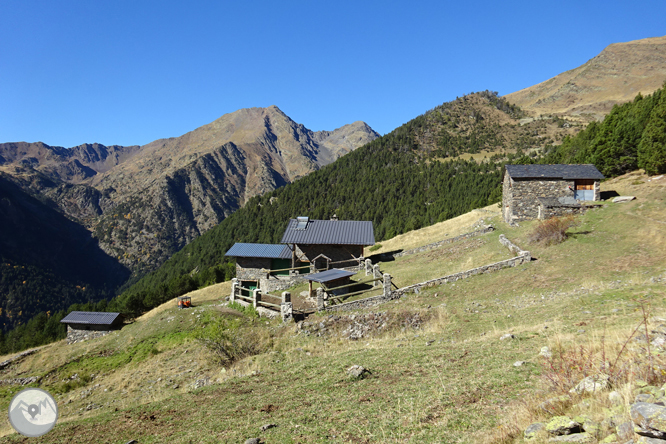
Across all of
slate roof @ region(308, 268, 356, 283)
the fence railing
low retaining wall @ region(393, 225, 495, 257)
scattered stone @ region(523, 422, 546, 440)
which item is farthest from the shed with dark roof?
scattered stone @ region(523, 422, 546, 440)

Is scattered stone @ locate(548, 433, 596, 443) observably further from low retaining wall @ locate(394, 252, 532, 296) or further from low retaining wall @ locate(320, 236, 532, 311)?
low retaining wall @ locate(394, 252, 532, 296)

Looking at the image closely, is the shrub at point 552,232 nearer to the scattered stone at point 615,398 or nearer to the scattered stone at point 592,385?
the scattered stone at point 592,385

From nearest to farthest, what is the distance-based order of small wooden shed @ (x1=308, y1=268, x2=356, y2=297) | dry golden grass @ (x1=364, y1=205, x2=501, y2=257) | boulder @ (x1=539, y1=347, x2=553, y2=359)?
boulder @ (x1=539, y1=347, x2=553, y2=359) < small wooden shed @ (x1=308, y1=268, x2=356, y2=297) < dry golden grass @ (x1=364, y1=205, x2=501, y2=257)

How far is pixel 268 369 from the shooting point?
1338cm

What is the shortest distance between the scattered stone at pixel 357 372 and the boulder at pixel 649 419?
24.2 feet

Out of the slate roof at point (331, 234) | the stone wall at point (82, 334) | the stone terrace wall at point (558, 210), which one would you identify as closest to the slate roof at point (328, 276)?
→ the slate roof at point (331, 234)

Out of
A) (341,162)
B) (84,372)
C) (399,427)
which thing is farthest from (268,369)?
(341,162)

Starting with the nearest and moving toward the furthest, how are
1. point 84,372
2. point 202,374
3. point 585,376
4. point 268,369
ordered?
1. point 585,376
2. point 268,369
3. point 202,374
4. point 84,372

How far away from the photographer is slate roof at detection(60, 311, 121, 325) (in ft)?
147

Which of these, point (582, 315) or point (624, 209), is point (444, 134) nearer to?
point (624, 209)

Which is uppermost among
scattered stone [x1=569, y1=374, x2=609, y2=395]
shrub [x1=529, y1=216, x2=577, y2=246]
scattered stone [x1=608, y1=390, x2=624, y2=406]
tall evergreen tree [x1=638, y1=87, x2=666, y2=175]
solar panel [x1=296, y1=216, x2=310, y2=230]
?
tall evergreen tree [x1=638, y1=87, x2=666, y2=175]

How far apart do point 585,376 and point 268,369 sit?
10.7 meters

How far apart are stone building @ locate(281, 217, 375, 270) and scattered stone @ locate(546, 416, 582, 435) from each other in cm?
3108

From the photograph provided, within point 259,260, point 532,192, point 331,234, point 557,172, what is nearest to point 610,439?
point 331,234
